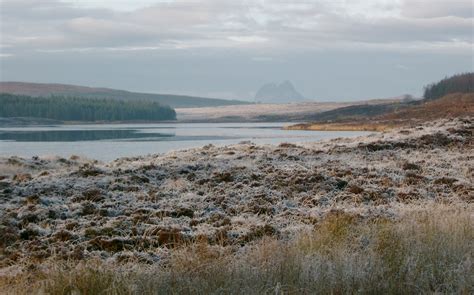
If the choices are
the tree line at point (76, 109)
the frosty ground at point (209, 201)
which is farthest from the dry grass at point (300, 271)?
the tree line at point (76, 109)

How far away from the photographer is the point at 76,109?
162m

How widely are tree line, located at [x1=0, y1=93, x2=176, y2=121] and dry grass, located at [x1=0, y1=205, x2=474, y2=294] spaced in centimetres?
14620

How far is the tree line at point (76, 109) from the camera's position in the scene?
151625 mm

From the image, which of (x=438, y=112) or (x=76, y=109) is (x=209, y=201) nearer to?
(x=438, y=112)

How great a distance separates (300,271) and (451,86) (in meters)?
166

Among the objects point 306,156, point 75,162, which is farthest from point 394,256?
point 75,162

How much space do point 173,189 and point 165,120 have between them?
158 meters

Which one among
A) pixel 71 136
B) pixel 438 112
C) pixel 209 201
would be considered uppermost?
pixel 438 112

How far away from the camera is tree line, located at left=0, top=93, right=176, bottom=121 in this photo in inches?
5969

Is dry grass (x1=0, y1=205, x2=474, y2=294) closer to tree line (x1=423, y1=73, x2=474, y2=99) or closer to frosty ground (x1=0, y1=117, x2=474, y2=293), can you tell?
frosty ground (x1=0, y1=117, x2=474, y2=293)

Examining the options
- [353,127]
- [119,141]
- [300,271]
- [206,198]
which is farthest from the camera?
[353,127]

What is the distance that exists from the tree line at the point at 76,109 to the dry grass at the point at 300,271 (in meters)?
146

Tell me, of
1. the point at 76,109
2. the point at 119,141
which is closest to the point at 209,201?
the point at 119,141

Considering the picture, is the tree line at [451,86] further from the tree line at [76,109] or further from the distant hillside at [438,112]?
the tree line at [76,109]
